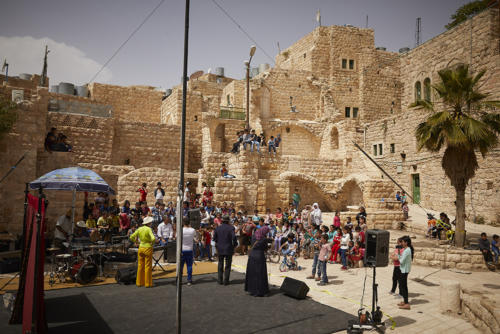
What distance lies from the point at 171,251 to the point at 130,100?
20.0m

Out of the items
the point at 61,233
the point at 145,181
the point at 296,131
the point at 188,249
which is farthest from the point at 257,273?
the point at 296,131

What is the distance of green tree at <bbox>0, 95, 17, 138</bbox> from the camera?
485 inches

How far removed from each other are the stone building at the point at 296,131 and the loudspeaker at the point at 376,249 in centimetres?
981

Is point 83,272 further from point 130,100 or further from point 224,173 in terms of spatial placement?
point 130,100

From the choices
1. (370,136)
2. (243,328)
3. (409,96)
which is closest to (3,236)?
(243,328)

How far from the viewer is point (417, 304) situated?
692 centimetres

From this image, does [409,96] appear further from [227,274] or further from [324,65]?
[227,274]

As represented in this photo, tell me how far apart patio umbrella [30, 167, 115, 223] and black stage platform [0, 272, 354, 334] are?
291cm

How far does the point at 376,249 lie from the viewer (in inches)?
233

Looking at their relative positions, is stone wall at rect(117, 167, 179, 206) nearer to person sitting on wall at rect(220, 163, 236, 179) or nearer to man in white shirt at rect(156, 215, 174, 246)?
person sitting on wall at rect(220, 163, 236, 179)

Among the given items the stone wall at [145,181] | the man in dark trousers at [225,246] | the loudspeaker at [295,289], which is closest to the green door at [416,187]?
the stone wall at [145,181]

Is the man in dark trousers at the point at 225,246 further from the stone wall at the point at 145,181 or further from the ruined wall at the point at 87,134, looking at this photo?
the ruined wall at the point at 87,134

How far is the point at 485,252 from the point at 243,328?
816 cm

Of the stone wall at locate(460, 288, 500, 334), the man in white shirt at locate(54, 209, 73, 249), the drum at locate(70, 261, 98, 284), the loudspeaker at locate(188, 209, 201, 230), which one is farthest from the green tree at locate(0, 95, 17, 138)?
the stone wall at locate(460, 288, 500, 334)
